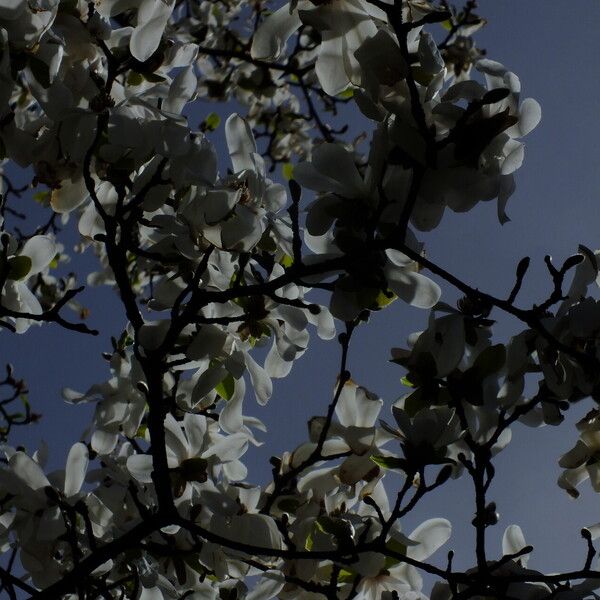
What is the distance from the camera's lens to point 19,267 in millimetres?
1536

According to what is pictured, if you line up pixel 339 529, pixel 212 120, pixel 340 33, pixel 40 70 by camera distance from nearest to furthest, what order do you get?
1. pixel 340 33
2. pixel 40 70
3. pixel 339 529
4. pixel 212 120

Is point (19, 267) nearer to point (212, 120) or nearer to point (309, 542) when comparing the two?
point (309, 542)

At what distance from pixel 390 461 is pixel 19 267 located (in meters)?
0.83

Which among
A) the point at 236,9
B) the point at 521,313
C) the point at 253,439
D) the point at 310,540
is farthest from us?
the point at 236,9

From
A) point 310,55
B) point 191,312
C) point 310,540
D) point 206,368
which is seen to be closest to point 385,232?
point 191,312

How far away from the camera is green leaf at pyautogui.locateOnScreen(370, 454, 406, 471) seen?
135 cm

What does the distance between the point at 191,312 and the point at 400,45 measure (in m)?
0.56

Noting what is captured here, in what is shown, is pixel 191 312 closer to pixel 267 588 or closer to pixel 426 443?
pixel 426 443

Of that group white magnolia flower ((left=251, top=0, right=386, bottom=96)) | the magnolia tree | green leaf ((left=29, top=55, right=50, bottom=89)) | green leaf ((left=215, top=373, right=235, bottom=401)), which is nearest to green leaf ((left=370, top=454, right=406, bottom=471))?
the magnolia tree

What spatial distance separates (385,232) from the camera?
1.18 m

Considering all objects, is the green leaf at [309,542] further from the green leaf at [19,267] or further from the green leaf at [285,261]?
the green leaf at [19,267]

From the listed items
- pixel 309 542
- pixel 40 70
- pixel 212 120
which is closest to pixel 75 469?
pixel 309 542

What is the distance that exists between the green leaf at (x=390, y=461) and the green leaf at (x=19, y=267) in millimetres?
783

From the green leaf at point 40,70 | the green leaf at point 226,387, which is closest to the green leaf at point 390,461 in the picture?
the green leaf at point 226,387
